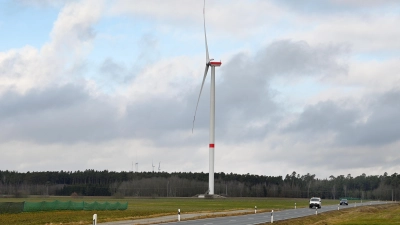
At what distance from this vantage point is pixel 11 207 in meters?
73.2

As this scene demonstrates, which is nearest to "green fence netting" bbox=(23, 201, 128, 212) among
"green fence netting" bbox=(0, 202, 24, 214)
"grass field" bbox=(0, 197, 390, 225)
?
"green fence netting" bbox=(0, 202, 24, 214)

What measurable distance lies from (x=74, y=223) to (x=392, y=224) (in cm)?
2587

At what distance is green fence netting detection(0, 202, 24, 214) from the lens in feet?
236

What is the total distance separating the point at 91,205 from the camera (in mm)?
84812

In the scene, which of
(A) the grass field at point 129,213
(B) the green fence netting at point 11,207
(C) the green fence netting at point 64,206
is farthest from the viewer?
(C) the green fence netting at point 64,206

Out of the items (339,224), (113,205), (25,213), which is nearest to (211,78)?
(113,205)

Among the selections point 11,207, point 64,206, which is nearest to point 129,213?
point 64,206

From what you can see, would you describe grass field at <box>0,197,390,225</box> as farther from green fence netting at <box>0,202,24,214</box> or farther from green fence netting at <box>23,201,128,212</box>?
green fence netting at <box>23,201,128,212</box>

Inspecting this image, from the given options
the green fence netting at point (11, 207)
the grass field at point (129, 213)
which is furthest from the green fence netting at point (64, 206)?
the grass field at point (129, 213)

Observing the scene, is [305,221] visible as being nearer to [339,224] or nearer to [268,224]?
[339,224]

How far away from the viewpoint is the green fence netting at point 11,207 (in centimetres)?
7206

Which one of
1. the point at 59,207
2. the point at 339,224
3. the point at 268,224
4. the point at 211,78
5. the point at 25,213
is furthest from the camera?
the point at 211,78

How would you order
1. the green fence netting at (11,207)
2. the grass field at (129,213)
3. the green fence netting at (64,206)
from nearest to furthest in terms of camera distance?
the grass field at (129,213) → the green fence netting at (11,207) → the green fence netting at (64,206)

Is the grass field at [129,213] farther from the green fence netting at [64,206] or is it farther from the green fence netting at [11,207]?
the green fence netting at [64,206]
